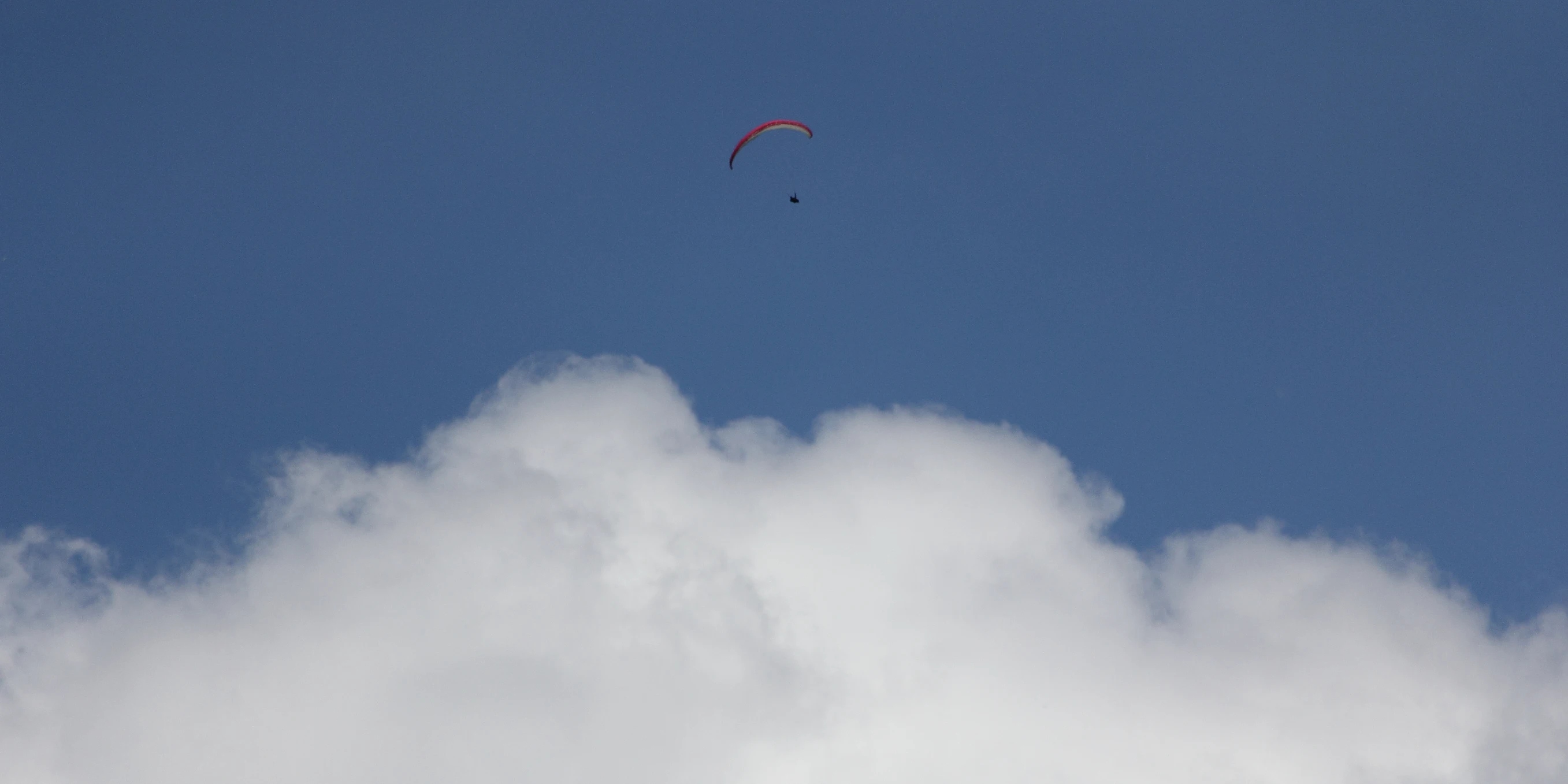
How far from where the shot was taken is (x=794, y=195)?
5231 inches

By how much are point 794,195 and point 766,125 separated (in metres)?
7.15

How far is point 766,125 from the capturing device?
127750 mm
